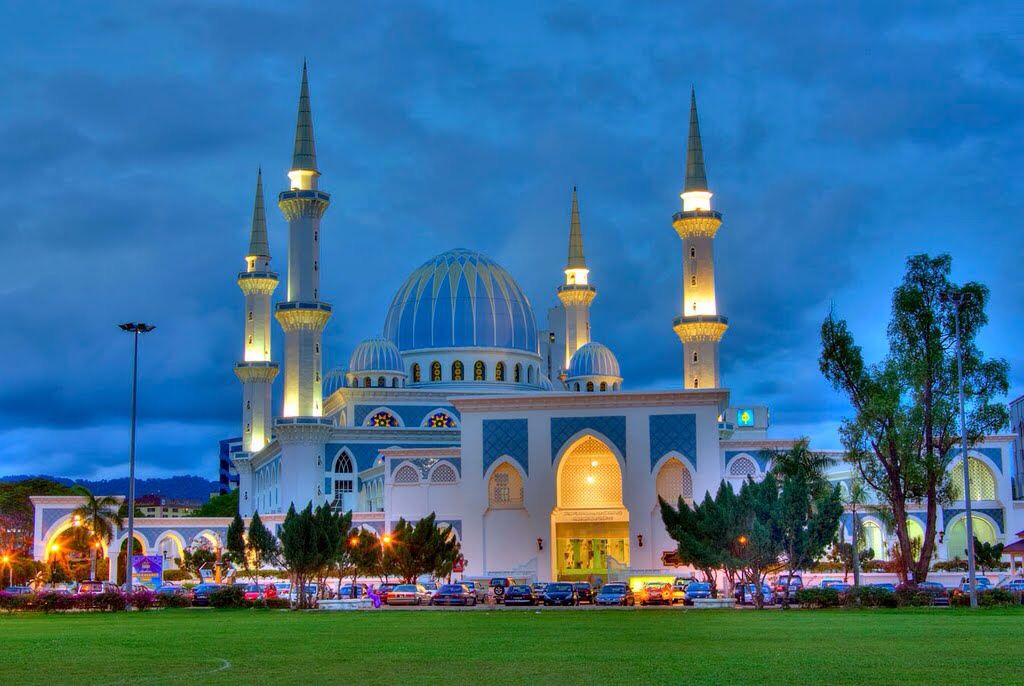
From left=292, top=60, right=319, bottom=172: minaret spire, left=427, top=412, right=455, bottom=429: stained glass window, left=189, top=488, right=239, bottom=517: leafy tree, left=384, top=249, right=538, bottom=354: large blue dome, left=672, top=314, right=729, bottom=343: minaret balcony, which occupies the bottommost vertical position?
left=189, top=488, right=239, bottom=517: leafy tree

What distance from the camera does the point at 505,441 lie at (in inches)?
2240

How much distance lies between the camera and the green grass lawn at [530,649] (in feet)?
53.1

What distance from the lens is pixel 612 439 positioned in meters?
56.5

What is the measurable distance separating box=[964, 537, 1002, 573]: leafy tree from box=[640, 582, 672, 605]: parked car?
19608 mm

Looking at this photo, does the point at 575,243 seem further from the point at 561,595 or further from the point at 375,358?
the point at 561,595

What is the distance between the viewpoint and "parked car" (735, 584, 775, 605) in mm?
36344

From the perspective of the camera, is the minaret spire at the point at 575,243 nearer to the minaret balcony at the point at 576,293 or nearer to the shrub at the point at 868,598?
the minaret balcony at the point at 576,293

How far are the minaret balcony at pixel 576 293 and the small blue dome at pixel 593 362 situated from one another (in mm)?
4418

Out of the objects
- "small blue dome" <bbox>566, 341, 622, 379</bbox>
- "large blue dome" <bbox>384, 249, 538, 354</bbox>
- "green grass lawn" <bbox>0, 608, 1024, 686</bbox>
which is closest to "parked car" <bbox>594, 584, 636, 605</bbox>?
"green grass lawn" <bbox>0, 608, 1024, 686</bbox>

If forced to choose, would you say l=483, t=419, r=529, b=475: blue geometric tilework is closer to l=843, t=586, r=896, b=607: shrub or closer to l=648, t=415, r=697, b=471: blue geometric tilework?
l=648, t=415, r=697, b=471: blue geometric tilework

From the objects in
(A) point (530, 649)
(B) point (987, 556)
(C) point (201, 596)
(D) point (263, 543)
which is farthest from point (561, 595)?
(B) point (987, 556)

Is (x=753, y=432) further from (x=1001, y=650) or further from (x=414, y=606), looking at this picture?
(x=1001, y=650)

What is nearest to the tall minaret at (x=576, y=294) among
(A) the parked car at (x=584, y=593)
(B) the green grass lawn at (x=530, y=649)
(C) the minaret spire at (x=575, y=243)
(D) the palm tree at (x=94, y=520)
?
(C) the minaret spire at (x=575, y=243)

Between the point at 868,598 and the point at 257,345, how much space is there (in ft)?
166
